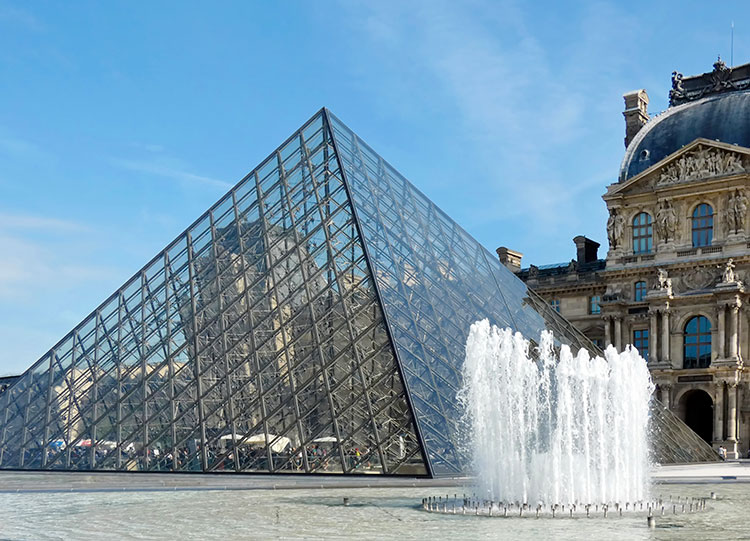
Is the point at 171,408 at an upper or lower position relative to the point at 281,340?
lower

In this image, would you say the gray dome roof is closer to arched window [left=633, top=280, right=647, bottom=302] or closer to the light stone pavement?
arched window [left=633, top=280, right=647, bottom=302]

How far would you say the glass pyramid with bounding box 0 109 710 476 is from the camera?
20656 mm

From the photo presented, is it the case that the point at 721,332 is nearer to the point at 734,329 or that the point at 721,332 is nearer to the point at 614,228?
the point at 734,329

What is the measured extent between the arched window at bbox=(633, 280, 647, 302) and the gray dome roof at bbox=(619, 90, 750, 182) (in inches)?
205

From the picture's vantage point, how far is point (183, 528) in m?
12.9

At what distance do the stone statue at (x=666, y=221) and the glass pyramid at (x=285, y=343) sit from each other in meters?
18.9

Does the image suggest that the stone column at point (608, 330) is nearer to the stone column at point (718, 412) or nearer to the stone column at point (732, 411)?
the stone column at point (718, 412)

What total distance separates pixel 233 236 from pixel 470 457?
374 inches

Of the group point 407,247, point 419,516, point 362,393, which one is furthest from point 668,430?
point 419,516

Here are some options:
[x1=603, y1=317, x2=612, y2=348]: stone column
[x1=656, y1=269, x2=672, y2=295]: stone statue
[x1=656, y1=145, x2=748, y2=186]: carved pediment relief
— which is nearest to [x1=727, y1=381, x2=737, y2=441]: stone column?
[x1=656, y1=269, x2=672, y2=295]: stone statue

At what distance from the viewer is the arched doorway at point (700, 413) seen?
46281mm

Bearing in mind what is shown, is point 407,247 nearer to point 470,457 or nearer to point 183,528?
point 470,457

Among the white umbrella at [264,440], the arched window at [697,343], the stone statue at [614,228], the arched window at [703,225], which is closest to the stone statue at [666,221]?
the arched window at [703,225]

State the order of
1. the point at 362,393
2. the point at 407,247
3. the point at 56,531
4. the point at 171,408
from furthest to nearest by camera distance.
→ the point at 407,247
the point at 171,408
the point at 362,393
the point at 56,531
